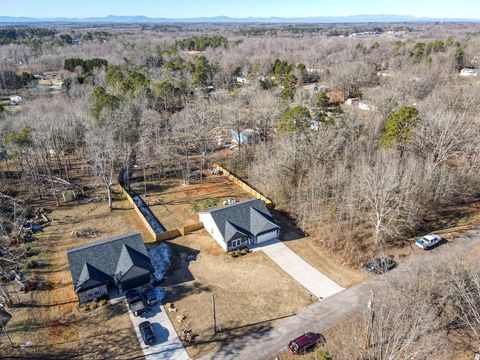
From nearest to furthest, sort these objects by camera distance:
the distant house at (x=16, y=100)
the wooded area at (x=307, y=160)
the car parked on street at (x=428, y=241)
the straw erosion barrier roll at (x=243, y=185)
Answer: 1. the wooded area at (x=307, y=160)
2. the car parked on street at (x=428, y=241)
3. the straw erosion barrier roll at (x=243, y=185)
4. the distant house at (x=16, y=100)

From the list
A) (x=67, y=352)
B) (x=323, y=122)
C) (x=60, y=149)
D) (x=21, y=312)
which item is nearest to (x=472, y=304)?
(x=67, y=352)

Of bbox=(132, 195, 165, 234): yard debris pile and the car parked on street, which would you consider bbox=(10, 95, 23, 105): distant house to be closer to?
bbox=(132, 195, 165, 234): yard debris pile

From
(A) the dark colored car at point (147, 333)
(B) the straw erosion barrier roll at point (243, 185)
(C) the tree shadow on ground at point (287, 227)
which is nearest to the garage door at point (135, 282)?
(A) the dark colored car at point (147, 333)

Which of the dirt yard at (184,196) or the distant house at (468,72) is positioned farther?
the distant house at (468,72)

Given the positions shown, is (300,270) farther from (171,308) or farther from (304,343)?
(171,308)

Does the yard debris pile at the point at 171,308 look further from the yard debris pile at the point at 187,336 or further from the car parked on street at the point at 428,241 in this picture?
the car parked on street at the point at 428,241

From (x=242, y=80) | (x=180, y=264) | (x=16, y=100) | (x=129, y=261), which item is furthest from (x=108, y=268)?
(x=242, y=80)

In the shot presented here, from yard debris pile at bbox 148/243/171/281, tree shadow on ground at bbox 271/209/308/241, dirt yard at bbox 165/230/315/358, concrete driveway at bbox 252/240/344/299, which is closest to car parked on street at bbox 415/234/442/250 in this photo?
concrete driveway at bbox 252/240/344/299

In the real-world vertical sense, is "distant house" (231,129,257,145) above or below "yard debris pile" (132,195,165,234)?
above
